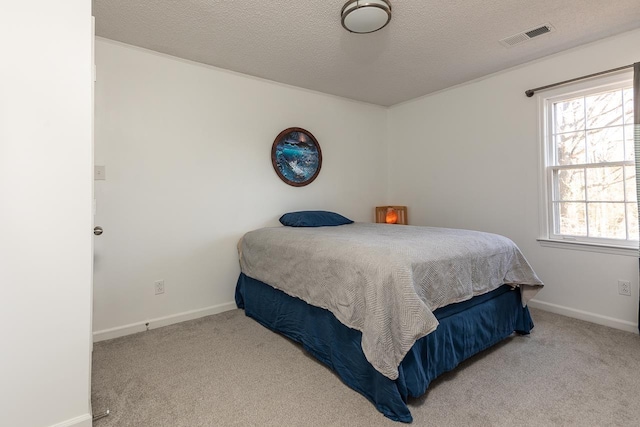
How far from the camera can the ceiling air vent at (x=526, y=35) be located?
2.39m

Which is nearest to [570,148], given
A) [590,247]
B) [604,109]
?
[604,109]

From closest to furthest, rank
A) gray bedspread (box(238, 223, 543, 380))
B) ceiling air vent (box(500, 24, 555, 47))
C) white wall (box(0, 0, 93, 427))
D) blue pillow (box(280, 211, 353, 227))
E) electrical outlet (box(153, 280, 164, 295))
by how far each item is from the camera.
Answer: white wall (box(0, 0, 93, 427)), gray bedspread (box(238, 223, 543, 380)), ceiling air vent (box(500, 24, 555, 47)), electrical outlet (box(153, 280, 164, 295)), blue pillow (box(280, 211, 353, 227))

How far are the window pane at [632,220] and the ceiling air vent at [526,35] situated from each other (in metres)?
1.53

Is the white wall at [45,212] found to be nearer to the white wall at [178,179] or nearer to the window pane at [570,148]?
the white wall at [178,179]

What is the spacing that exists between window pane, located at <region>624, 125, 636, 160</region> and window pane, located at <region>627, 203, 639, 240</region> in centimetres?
39

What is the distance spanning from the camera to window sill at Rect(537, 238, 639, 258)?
2510 millimetres

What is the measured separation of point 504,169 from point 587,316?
4.84ft

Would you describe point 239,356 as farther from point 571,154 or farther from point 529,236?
point 571,154

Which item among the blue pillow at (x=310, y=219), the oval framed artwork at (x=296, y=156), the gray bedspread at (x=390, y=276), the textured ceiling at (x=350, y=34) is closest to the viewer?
the gray bedspread at (x=390, y=276)

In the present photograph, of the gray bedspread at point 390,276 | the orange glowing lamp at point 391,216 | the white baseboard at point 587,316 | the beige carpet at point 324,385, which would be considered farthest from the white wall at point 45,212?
the white baseboard at point 587,316

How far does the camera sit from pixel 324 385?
181 cm

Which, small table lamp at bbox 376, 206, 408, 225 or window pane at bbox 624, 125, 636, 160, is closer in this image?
window pane at bbox 624, 125, 636, 160

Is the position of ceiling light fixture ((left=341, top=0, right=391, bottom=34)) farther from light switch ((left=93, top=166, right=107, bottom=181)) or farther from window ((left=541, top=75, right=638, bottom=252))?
light switch ((left=93, top=166, right=107, bottom=181))

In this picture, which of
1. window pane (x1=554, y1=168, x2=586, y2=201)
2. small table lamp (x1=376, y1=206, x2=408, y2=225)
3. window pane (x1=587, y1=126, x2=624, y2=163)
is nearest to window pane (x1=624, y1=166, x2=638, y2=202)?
window pane (x1=587, y1=126, x2=624, y2=163)
